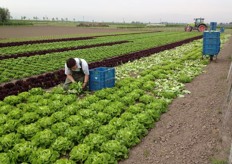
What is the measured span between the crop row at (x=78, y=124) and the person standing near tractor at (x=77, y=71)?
632mm

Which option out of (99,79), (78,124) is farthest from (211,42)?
(78,124)

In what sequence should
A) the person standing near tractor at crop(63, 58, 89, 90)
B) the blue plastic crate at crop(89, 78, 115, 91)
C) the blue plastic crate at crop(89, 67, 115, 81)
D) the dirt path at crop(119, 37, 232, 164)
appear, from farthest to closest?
the blue plastic crate at crop(89, 78, 115, 91) < the blue plastic crate at crop(89, 67, 115, 81) < the person standing near tractor at crop(63, 58, 89, 90) < the dirt path at crop(119, 37, 232, 164)

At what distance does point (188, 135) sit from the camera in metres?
6.08

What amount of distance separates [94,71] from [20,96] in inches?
99.7

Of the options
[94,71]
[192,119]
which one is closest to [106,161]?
[192,119]

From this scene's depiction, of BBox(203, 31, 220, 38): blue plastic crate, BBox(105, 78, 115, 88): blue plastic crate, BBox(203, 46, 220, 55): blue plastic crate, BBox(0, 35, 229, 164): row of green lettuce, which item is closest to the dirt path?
BBox(0, 35, 229, 164): row of green lettuce

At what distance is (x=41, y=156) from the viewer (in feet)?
15.5

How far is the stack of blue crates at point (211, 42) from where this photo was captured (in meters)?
15.4

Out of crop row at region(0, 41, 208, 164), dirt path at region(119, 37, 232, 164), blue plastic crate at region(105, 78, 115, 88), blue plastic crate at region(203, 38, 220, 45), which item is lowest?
dirt path at region(119, 37, 232, 164)

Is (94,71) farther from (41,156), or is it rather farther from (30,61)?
(30,61)

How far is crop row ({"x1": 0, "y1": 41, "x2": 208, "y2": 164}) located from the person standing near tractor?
0.63m

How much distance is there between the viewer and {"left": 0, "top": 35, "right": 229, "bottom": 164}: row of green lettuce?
4930 millimetres

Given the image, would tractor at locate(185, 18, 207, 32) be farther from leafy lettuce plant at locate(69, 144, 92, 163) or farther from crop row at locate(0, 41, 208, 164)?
leafy lettuce plant at locate(69, 144, 92, 163)

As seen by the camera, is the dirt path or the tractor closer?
the dirt path
